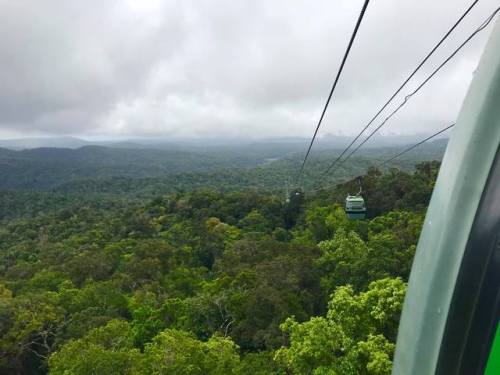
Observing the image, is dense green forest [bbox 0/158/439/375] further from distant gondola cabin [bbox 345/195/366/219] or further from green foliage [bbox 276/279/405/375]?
distant gondola cabin [bbox 345/195/366/219]

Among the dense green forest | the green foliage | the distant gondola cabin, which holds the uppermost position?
the distant gondola cabin

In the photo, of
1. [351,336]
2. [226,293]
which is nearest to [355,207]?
[351,336]

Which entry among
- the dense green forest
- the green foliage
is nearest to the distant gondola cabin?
the dense green forest

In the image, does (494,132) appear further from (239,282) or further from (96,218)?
(96,218)

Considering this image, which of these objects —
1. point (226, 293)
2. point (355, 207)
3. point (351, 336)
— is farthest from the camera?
point (226, 293)

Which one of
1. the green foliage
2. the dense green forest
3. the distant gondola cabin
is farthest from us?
the distant gondola cabin

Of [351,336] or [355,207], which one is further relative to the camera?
[355,207]

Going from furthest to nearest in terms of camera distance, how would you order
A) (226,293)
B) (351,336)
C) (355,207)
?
1. (226,293)
2. (355,207)
3. (351,336)

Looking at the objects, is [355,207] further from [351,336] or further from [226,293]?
[226,293]

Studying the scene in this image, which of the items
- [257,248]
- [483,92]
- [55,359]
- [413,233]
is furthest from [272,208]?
[483,92]
